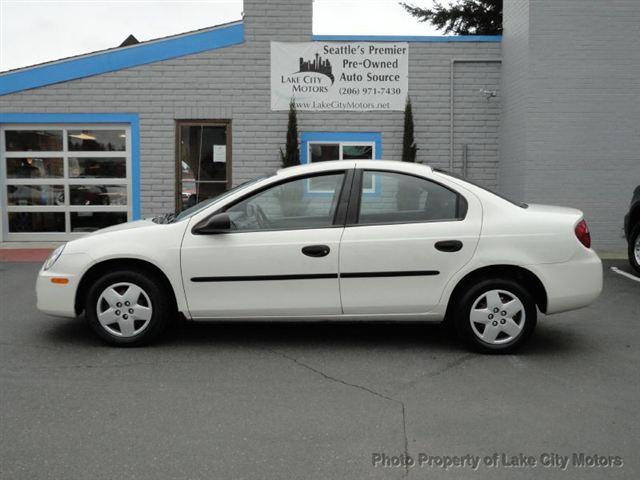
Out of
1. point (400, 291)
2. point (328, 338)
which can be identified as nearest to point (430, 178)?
point (400, 291)

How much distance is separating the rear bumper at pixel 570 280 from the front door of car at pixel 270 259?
5.38ft

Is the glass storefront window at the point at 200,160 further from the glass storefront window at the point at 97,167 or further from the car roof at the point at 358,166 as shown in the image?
the car roof at the point at 358,166

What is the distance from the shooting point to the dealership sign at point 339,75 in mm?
12609

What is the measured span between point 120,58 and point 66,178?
8.24 feet

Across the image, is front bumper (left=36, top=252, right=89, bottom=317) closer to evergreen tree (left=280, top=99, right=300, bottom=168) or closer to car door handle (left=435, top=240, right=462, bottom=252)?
car door handle (left=435, top=240, right=462, bottom=252)

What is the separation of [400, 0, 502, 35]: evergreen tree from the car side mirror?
84.7 feet

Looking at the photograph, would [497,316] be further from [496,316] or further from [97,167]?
[97,167]

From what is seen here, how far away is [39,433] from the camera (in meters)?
3.78

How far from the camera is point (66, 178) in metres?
12.7

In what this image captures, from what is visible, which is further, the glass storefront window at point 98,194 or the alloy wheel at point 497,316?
the glass storefront window at point 98,194

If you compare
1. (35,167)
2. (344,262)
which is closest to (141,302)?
(344,262)

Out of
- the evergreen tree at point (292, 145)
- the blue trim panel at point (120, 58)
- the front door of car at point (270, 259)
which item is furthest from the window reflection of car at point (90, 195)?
the front door of car at point (270, 259)

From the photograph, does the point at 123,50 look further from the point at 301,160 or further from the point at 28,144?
the point at 301,160

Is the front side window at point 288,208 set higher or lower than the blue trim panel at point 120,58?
lower
